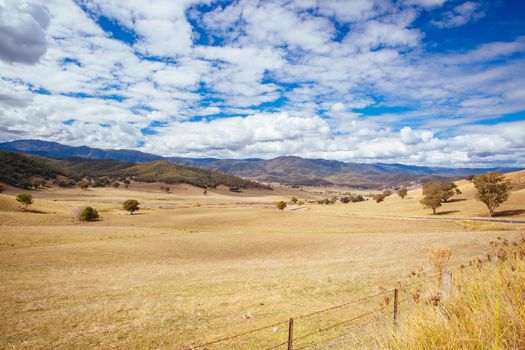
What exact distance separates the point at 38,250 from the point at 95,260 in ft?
27.0

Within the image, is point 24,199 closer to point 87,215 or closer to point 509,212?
point 87,215

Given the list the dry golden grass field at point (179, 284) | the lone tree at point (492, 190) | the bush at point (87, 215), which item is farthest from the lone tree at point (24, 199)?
the lone tree at point (492, 190)

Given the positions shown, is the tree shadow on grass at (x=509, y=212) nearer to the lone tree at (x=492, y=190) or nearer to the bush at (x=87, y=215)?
the lone tree at (x=492, y=190)

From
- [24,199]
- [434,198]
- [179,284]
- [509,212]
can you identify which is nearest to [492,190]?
[509,212]

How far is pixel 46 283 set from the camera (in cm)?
2048

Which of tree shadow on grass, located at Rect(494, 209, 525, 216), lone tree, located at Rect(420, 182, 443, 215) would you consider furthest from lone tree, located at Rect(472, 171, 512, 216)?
lone tree, located at Rect(420, 182, 443, 215)

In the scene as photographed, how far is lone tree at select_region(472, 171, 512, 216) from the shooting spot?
5994 cm

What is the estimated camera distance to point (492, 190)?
6075cm

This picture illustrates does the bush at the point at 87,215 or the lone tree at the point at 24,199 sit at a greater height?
the lone tree at the point at 24,199

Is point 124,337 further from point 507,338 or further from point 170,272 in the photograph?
point 170,272

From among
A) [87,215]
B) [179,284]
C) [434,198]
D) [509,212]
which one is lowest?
[87,215]

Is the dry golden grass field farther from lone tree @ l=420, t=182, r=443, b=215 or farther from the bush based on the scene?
lone tree @ l=420, t=182, r=443, b=215

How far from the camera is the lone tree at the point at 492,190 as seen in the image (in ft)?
197

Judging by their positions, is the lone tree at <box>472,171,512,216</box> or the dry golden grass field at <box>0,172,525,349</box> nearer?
the dry golden grass field at <box>0,172,525,349</box>
